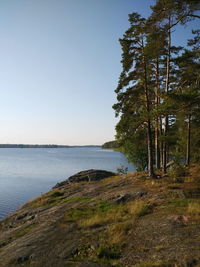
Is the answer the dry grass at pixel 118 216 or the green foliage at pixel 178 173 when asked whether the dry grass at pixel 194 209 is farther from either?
the green foliage at pixel 178 173

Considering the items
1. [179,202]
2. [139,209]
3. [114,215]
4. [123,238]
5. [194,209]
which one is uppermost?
[194,209]

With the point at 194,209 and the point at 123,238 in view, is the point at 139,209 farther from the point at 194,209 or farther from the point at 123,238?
the point at 123,238

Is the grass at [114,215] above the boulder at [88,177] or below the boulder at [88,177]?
above

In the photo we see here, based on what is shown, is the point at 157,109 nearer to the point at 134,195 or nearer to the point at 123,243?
the point at 134,195

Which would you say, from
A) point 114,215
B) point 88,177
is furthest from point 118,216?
point 88,177

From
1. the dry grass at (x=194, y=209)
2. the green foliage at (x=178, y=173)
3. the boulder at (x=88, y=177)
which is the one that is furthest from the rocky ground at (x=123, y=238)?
the boulder at (x=88, y=177)

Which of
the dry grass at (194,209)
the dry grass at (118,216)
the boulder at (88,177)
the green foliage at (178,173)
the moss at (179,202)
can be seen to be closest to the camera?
the dry grass at (194,209)

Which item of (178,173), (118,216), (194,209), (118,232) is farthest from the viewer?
(178,173)

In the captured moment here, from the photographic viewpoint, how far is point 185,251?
19.9 feet

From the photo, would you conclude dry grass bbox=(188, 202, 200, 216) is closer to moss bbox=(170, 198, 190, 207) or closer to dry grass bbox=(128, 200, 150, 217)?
moss bbox=(170, 198, 190, 207)

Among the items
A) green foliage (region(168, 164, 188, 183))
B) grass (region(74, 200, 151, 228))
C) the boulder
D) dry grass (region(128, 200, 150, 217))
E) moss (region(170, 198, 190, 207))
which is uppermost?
green foliage (region(168, 164, 188, 183))

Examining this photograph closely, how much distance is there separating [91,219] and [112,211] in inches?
63.8

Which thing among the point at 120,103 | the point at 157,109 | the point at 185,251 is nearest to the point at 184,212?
the point at 185,251

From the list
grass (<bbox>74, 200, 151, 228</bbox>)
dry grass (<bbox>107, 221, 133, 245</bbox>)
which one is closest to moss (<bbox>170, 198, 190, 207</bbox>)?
grass (<bbox>74, 200, 151, 228</bbox>)
